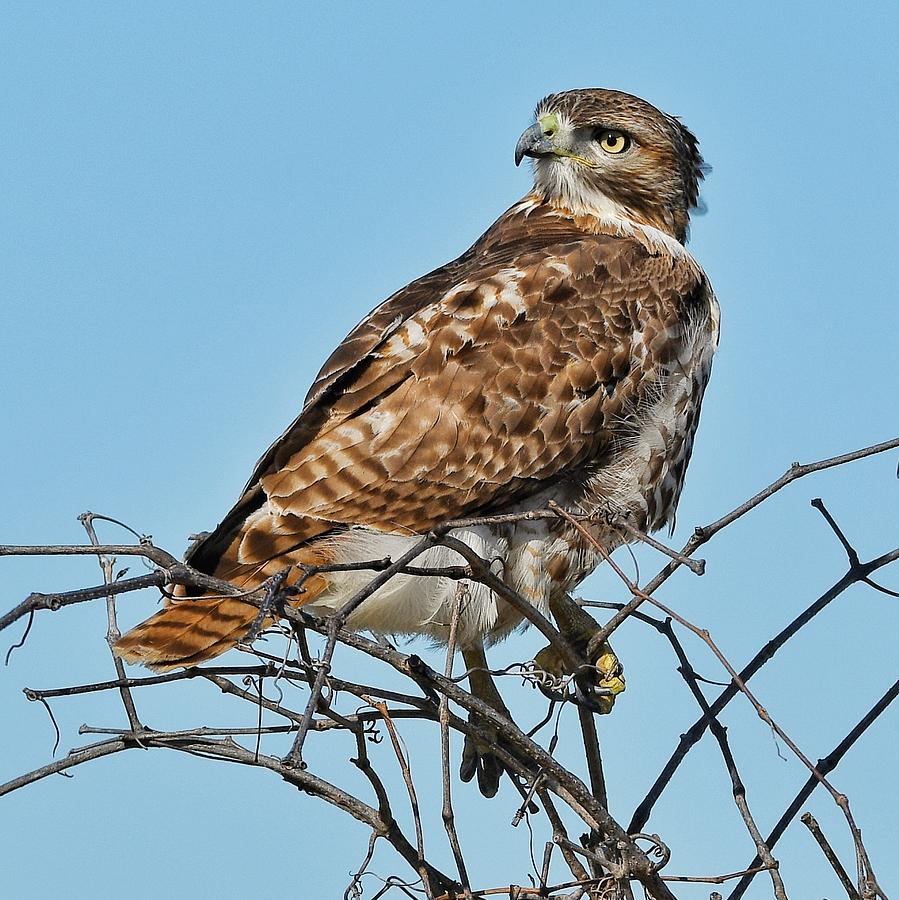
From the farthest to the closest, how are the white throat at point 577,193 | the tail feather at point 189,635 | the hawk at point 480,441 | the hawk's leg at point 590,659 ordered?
1. the white throat at point 577,193
2. the hawk's leg at point 590,659
3. the hawk at point 480,441
4. the tail feather at point 189,635

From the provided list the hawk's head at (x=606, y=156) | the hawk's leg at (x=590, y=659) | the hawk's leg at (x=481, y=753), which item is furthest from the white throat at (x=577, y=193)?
the hawk's leg at (x=481, y=753)

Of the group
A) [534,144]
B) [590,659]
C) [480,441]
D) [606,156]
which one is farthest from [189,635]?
[606,156]

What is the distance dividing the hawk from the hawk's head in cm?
39

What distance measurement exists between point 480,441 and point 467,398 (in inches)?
5.7

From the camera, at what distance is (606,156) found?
5.58m

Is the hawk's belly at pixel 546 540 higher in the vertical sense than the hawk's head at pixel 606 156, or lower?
lower

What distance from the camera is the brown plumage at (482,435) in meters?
4.47

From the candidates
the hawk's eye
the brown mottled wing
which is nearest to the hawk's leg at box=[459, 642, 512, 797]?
the brown mottled wing

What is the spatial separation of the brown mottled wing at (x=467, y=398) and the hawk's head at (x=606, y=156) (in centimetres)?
61

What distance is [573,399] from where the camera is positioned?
479 cm

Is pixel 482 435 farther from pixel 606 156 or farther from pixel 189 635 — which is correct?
pixel 606 156

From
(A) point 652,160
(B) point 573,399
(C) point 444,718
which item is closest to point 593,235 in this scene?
(A) point 652,160

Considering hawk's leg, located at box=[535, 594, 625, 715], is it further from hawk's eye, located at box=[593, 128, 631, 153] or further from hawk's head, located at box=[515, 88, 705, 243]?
hawk's eye, located at box=[593, 128, 631, 153]

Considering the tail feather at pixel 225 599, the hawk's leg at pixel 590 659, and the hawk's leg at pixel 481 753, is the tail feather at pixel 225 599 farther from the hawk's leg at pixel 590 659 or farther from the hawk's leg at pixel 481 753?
the hawk's leg at pixel 590 659
